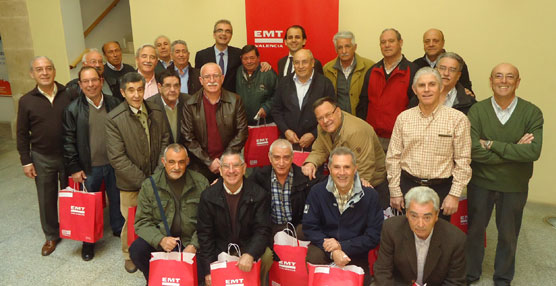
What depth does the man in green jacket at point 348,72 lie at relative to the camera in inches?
163

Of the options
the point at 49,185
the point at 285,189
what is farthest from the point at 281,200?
the point at 49,185

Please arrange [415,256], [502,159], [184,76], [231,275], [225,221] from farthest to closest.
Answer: [184,76] < [225,221] < [502,159] < [231,275] < [415,256]

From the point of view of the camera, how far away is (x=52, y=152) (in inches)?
155

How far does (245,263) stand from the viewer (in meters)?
2.85

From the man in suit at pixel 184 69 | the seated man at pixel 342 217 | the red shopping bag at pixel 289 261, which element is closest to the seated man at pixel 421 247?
the seated man at pixel 342 217

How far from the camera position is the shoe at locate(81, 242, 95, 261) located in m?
3.95

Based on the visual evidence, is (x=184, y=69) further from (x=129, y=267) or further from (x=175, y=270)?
(x=175, y=270)

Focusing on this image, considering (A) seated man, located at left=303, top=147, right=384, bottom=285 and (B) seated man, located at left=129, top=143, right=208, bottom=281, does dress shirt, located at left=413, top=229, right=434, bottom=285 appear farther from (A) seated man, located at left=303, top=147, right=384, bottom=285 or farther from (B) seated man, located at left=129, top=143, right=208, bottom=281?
(B) seated man, located at left=129, top=143, right=208, bottom=281

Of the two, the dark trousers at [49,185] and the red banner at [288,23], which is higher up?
the red banner at [288,23]

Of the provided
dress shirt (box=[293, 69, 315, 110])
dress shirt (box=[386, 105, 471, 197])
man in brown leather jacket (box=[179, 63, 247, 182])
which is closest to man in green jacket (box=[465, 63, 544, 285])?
dress shirt (box=[386, 105, 471, 197])

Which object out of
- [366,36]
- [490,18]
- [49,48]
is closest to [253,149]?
[366,36]

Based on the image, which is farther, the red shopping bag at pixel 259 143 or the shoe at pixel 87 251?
the red shopping bag at pixel 259 143

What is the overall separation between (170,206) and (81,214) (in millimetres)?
961

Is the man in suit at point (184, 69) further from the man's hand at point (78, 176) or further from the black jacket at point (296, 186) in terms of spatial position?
the black jacket at point (296, 186)
